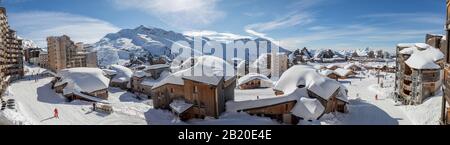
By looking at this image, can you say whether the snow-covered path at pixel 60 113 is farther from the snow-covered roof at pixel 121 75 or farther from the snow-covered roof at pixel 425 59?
the snow-covered roof at pixel 425 59

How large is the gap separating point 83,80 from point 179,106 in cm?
1552

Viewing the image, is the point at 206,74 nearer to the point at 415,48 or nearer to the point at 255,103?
the point at 255,103

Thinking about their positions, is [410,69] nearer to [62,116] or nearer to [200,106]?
[200,106]

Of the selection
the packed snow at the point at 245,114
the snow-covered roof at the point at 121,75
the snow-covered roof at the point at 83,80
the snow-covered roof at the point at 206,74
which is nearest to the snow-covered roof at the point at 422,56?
the packed snow at the point at 245,114

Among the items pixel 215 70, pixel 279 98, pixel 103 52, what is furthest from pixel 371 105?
pixel 103 52

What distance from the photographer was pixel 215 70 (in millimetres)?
22266

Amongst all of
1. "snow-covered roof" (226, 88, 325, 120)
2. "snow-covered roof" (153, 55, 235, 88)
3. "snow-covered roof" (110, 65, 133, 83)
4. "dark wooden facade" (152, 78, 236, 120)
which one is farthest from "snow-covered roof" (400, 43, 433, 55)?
"snow-covered roof" (110, 65, 133, 83)

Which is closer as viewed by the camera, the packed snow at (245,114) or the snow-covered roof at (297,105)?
the packed snow at (245,114)

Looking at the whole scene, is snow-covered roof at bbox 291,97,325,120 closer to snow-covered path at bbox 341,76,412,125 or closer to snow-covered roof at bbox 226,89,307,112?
snow-covered roof at bbox 226,89,307,112

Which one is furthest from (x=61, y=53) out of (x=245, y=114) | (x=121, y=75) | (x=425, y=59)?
(x=425, y=59)

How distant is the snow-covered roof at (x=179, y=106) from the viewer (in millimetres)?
20703

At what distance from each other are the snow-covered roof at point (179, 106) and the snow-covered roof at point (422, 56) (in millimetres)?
23537
